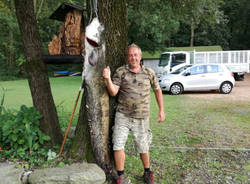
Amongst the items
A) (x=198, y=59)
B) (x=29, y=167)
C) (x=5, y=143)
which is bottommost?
(x=29, y=167)

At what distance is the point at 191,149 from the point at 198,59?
1341 cm

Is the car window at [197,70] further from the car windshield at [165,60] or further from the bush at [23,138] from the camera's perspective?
the bush at [23,138]

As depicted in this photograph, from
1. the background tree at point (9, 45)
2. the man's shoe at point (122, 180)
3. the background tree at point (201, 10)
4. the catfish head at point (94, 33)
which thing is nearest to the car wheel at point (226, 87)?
the background tree at point (201, 10)

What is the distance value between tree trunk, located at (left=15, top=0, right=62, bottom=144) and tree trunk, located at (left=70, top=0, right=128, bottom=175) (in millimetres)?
593

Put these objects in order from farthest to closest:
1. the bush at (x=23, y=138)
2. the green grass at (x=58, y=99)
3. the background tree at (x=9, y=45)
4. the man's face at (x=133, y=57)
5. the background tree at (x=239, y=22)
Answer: the background tree at (x=239, y=22)
the background tree at (x=9, y=45)
the green grass at (x=58, y=99)
the bush at (x=23, y=138)
the man's face at (x=133, y=57)

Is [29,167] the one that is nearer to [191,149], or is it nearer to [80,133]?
[80,133]

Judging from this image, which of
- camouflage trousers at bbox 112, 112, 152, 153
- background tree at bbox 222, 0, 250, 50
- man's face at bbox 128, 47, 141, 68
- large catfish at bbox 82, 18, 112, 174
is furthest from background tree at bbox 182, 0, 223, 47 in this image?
background tree at bbox 222, 0, 250, 50

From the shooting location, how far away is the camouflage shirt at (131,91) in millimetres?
2780

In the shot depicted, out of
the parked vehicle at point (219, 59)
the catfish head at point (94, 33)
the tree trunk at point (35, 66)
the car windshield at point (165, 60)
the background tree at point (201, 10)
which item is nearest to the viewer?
the catfish head at point (94, 33)

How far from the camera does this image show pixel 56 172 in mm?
2604

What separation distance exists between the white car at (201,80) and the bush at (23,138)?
8.75 m

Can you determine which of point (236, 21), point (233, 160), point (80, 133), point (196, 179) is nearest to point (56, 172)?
point (80, 133)

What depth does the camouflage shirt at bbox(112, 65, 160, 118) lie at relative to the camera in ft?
9.12

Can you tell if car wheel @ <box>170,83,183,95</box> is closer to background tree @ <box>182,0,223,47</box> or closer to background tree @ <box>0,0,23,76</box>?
background tree @ <box>182,0,223,47</box>
